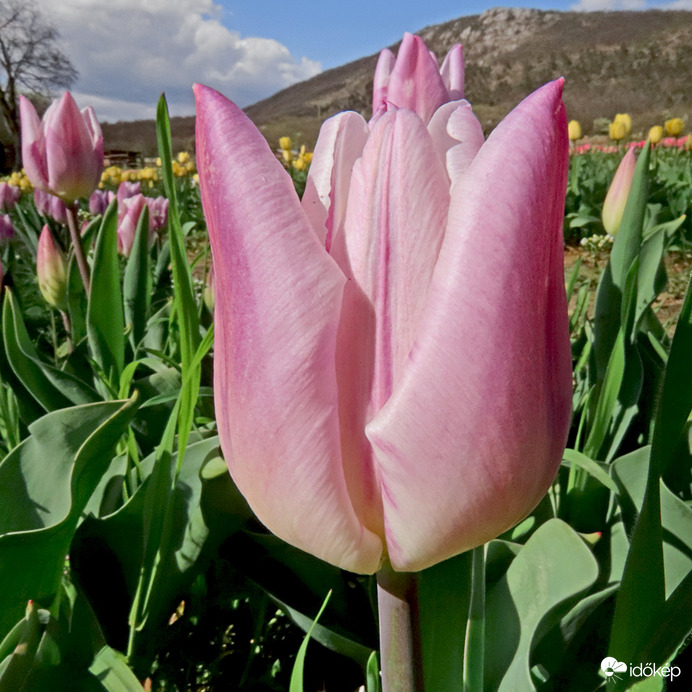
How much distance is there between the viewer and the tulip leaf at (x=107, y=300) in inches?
42.7

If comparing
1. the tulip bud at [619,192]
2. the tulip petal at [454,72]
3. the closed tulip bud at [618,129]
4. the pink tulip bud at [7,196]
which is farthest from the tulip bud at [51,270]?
the closed tulip bud at [618,129]

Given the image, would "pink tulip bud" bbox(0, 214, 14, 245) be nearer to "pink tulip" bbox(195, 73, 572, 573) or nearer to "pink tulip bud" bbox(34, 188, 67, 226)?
"pink tulip bud" bbox(34, 188, 67, 226)

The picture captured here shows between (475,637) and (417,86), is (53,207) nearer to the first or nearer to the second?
(417,86)

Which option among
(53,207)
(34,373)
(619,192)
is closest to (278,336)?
(34,373)

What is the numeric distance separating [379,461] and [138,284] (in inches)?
51.6

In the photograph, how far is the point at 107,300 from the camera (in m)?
1.11

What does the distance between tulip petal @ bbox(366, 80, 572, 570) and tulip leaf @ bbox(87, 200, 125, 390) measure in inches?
33.1

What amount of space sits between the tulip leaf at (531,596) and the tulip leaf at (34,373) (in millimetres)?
727

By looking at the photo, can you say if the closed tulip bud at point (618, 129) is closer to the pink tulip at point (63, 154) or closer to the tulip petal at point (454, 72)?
the pink tulip at point (63, 154)

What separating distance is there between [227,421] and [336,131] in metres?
0.20

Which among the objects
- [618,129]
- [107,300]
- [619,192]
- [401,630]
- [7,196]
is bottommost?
[401,630]

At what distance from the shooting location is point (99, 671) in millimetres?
609

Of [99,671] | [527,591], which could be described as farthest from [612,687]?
[99,671]

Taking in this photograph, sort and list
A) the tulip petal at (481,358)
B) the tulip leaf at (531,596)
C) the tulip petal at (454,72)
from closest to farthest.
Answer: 1. the tulip petal at (481,358)
2. the tulip leaf at (531,596)
3. the tulip petal at (454,72)
